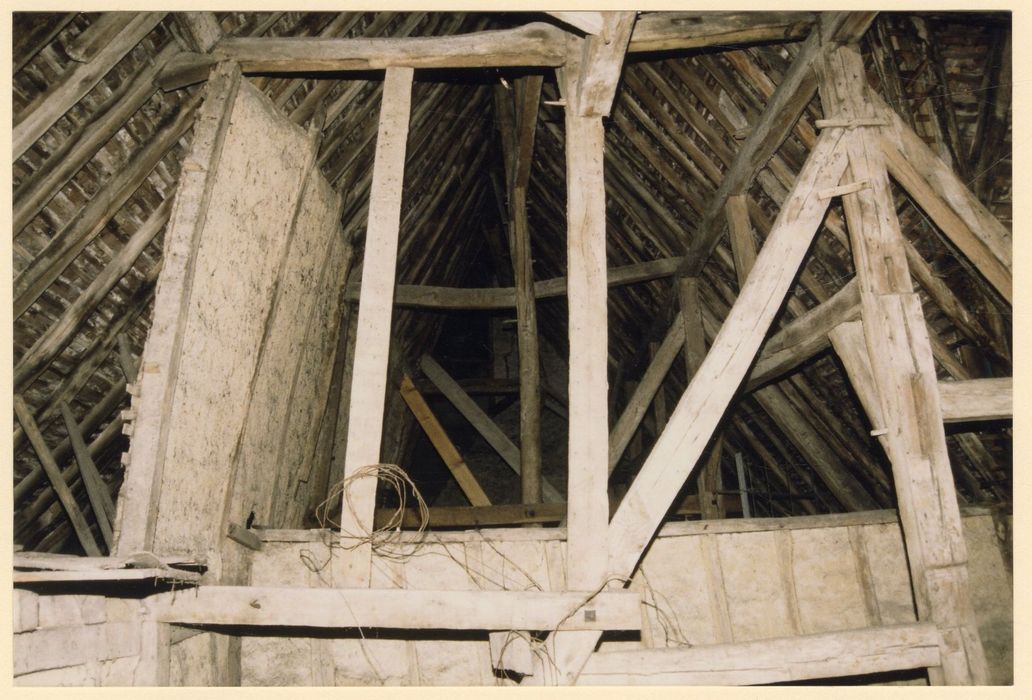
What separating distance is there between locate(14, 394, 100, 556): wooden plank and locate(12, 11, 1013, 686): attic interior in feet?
0.08

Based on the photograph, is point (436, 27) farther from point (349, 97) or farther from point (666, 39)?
point (666, 39)

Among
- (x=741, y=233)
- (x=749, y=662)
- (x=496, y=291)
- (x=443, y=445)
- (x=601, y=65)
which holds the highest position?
(x=496, y=291)

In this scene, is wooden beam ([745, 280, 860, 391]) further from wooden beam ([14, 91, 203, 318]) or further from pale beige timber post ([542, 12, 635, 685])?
wooden beam ([14, 91, 203, 318])

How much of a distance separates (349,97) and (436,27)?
845mm

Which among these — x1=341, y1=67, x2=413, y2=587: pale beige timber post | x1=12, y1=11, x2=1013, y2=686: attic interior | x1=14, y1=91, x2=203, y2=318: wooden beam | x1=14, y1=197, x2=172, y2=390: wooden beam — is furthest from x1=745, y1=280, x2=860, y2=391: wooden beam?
x1=14, y1=197, x2=172, y2=390: wooden beam

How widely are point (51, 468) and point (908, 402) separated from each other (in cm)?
472

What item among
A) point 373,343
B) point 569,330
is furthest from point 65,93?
point 569,330

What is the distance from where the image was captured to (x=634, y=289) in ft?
21.4

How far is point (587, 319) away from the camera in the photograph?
8.39 ft

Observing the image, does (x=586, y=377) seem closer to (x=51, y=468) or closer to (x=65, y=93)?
(x=65, y=93)

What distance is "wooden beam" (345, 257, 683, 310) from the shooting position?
5.63 metres

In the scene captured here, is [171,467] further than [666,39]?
No

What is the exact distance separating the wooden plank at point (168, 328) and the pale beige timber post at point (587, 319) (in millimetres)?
1628

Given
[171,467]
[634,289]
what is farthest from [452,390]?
[171,467]
